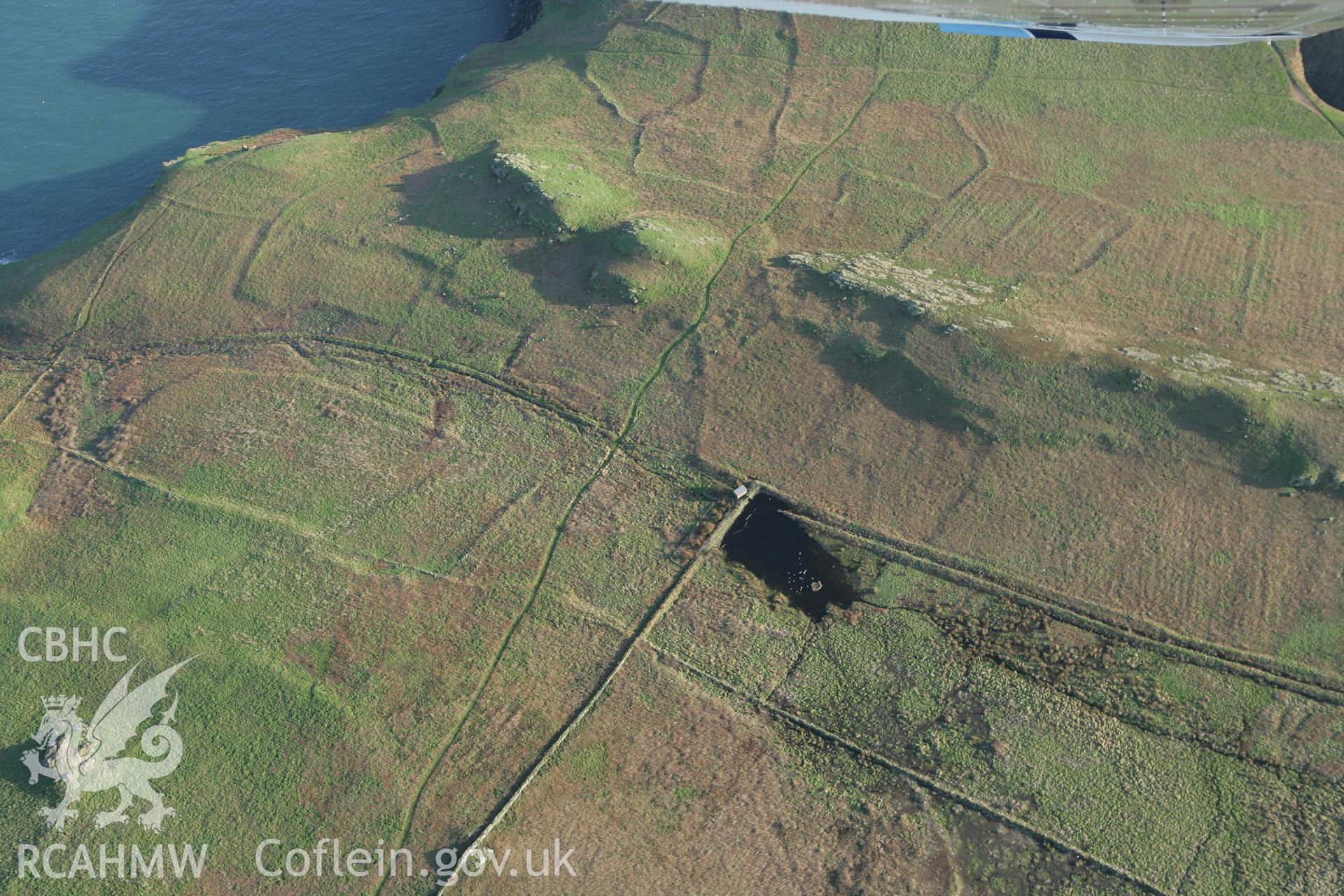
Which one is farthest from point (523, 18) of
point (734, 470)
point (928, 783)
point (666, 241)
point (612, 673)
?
point (928, 783)

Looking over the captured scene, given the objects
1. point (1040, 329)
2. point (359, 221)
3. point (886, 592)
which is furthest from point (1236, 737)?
point (359, 221)

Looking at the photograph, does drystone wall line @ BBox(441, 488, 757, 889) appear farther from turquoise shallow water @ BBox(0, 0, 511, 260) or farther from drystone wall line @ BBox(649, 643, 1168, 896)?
turquoise shallow water @ BBox(0, 0, 511, 260)

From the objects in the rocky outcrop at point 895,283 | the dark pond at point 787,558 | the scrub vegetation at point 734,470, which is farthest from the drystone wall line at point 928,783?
the rocky outcrop at point 895,283

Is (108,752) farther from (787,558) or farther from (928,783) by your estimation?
(928,783)

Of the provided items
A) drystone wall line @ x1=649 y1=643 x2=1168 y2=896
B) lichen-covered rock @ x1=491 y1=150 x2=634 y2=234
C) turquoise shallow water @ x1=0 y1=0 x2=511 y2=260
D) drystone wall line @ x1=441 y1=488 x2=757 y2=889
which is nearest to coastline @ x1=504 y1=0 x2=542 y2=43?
turquoise shallow water @ x1=0 y1=0 x2=511 y2=260

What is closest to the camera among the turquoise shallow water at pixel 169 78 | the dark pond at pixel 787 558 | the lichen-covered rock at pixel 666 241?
the dark pond at pixel 787 558

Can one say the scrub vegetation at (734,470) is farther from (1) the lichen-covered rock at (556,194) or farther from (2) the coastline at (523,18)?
(2) the coastline at (523,18)
